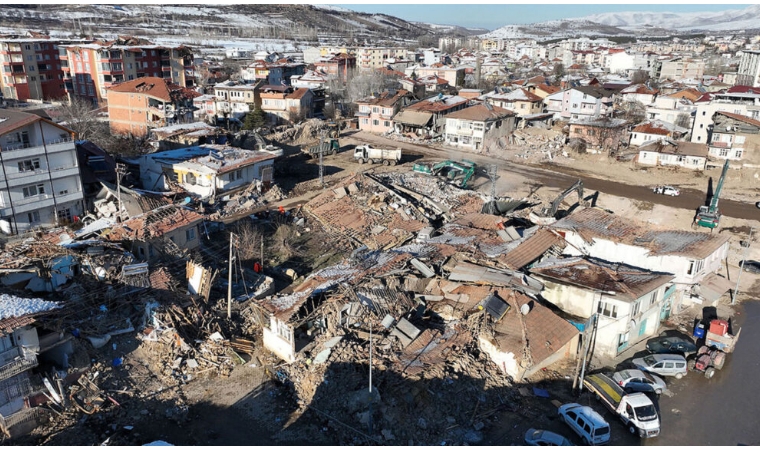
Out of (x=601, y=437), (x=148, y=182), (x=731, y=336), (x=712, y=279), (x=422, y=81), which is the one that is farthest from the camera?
(x=422, y=81)

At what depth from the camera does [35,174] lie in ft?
72.9

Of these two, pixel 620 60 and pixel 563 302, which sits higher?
pixel 620 60

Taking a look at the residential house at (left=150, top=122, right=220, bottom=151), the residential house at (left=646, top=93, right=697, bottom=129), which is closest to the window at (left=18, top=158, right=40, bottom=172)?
the residential house at (left=150, top=122, right=220, bottom=151)

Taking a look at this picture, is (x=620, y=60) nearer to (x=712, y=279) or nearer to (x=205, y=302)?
(x=712, y=279)

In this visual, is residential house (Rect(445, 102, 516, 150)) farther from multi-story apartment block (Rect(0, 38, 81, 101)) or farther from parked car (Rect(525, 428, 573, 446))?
multi-story apartment block (Rect(0, 38, 81, 101))

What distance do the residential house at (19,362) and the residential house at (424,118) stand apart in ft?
108

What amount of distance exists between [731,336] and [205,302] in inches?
622

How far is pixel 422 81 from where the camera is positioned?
6494 cm

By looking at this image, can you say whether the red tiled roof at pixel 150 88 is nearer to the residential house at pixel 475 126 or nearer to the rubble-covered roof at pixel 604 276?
the residential house at pixel 475 126

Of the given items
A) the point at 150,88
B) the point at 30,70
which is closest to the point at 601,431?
the point at 150,88

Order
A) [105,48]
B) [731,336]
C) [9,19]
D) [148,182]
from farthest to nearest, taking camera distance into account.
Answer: [9,19] → [105,48] → [148,182] → [731,336]

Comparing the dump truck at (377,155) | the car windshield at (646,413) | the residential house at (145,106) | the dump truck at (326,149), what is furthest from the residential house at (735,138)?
the residential house at (145,106)

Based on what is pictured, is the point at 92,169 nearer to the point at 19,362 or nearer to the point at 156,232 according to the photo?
the point at 156,232

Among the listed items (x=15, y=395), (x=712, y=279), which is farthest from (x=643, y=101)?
(x=15, y=395)
